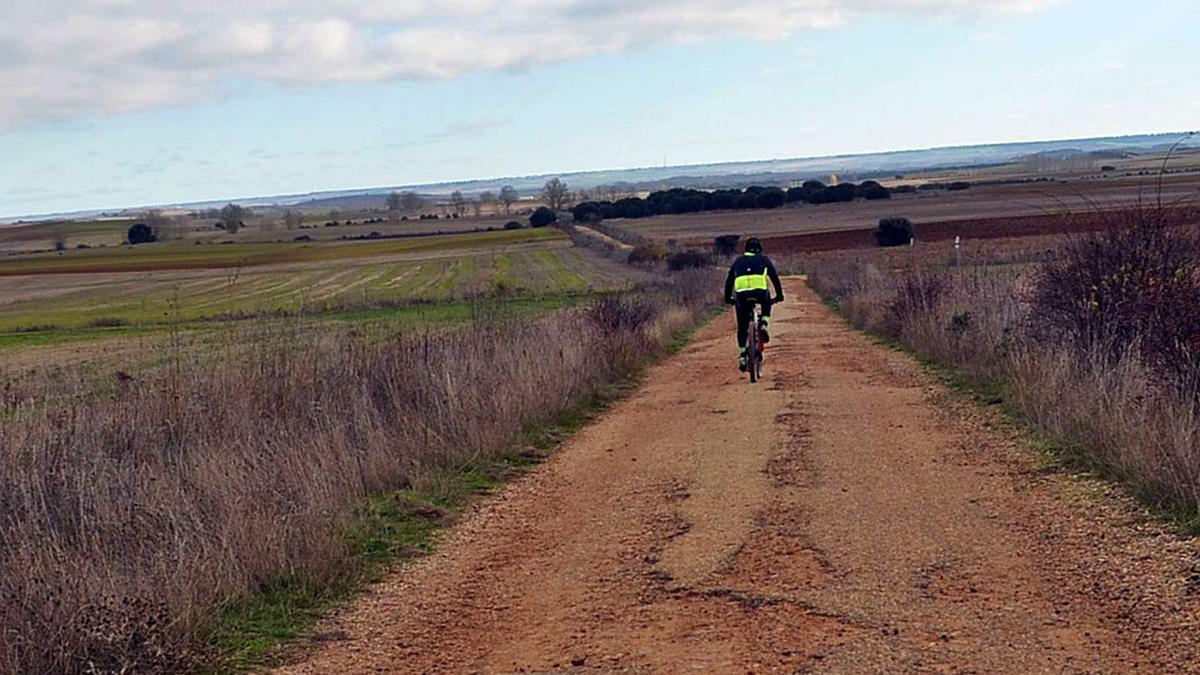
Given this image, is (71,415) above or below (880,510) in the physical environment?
above

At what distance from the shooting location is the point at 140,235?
465 feet

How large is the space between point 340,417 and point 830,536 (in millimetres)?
5214

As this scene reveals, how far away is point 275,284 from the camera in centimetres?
7031

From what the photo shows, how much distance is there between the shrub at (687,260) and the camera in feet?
186

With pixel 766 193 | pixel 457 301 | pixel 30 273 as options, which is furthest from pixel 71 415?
pixel 766 193

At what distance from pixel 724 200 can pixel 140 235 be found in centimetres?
6370

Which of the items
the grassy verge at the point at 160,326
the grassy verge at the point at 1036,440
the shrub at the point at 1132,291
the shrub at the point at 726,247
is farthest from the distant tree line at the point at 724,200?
the shrub at the point at 1132,291

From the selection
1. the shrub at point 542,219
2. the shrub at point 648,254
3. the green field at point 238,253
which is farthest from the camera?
the shrub at point 542,219

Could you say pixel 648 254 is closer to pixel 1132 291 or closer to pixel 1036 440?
pixel 1132 291

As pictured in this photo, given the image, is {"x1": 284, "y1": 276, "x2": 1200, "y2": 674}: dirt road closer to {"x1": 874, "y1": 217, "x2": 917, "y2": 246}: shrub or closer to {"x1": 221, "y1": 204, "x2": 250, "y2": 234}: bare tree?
{"x1": 874, "y1": 217, "x2": 917, "y2": 246}: shrub

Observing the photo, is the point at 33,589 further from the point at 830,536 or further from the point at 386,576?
the point at 830,536

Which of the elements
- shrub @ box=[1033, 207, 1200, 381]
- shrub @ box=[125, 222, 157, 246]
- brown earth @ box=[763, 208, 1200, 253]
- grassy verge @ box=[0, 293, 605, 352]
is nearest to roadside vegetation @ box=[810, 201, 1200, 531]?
shrub @ box=[1033, 207, 1200, 381]

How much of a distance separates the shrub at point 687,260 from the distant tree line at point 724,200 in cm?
6709

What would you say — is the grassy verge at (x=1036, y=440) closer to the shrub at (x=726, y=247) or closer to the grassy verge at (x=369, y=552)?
the grassy verge at (x=369, y=552)
